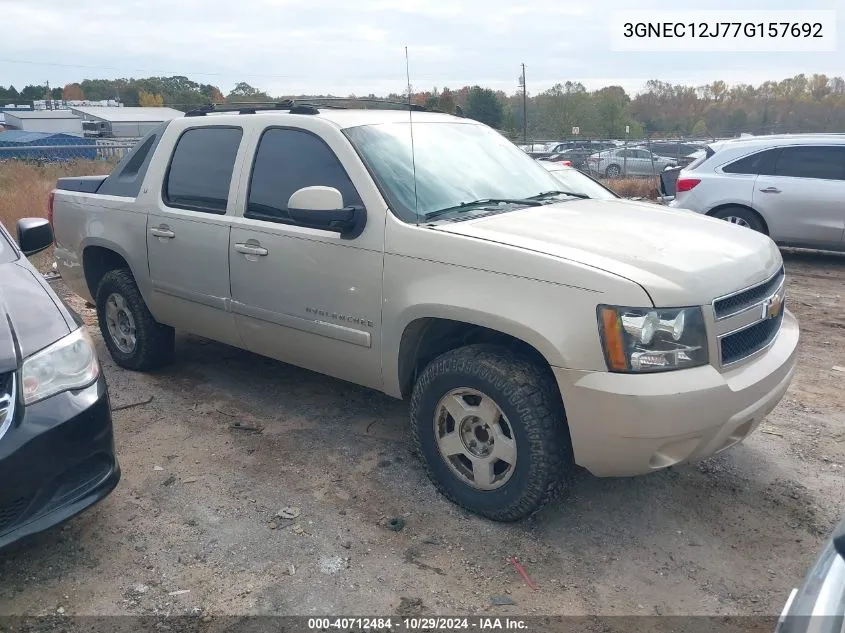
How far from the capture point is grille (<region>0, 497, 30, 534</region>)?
9.27 ft

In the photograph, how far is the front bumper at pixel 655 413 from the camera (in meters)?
2.85

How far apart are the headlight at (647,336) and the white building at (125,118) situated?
138 feet

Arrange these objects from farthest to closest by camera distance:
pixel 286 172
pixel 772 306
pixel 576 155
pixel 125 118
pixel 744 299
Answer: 1. pixel 125 118
2. pixel 576 155
3. pixel 286 172
4. pixel 772 306
5. pixel 744 299

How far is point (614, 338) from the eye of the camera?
2.86 m

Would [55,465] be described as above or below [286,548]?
above

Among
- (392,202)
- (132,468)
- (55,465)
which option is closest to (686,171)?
(392,202)

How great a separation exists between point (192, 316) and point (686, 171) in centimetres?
737

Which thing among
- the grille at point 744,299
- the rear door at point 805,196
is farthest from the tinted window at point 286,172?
the rear door at point 805,196

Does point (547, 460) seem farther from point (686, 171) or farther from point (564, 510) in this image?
point (686, 171)

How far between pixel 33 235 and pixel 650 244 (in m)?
3.43

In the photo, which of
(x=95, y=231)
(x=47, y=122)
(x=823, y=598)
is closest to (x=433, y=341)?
(x=823, y=598)

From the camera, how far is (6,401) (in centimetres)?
283

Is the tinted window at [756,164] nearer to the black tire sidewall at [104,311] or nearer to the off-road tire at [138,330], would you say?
the off-road tire at [138,330]

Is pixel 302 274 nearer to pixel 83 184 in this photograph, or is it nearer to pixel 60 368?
pixel 60 368
